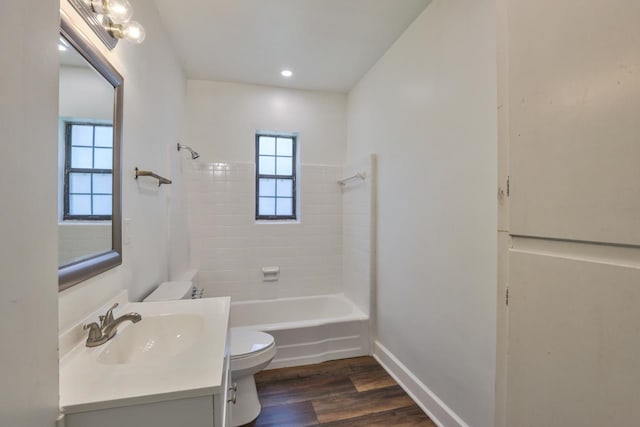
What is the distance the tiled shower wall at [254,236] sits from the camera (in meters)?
2.82

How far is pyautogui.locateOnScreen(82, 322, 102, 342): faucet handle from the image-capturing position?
3.15 feet

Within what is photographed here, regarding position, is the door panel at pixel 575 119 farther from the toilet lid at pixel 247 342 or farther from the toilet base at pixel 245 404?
the toilet base at pixel 245 404

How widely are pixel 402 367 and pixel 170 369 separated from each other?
179cm

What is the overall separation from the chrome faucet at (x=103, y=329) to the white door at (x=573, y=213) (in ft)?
4.12

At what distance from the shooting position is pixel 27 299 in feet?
1.57

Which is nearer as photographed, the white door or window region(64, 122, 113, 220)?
the white door

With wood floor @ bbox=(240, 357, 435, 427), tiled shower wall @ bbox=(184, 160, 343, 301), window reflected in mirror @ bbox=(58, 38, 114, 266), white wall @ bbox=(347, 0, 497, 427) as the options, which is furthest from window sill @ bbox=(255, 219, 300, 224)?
window reflected in mirror @ bbox=(58, 38, 114, 266)

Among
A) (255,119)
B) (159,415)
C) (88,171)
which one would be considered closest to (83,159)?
(88,171)

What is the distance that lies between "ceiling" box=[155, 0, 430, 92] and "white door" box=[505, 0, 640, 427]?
1447 millimetres

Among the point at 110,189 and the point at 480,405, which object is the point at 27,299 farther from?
the point at 480,405

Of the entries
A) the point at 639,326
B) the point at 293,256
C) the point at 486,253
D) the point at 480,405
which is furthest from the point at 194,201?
the point at 639,326

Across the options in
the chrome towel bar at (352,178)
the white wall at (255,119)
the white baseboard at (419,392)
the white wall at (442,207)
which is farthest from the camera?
the white wall at (255,119)

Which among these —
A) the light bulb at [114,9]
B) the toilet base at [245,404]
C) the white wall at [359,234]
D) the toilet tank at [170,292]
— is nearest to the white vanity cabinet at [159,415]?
the toilet tank at [170,292]

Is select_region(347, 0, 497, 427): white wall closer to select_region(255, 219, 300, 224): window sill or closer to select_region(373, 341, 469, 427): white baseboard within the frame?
select_region(373, 341, 469, 427): white baseboard
